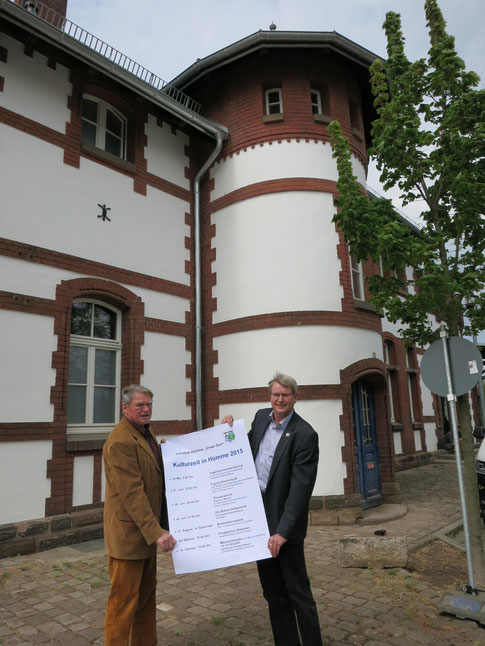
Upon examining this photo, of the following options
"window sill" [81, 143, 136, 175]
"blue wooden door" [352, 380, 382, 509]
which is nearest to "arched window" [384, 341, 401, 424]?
"blue wooden door" [352, 380, 382, 509]

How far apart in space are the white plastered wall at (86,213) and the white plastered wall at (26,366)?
1.27m

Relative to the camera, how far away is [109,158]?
28.4 feet

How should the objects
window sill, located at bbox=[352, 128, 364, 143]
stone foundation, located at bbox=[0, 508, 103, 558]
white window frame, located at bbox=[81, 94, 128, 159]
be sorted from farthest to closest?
window sill, located at bbox=[352, 128, 364, 143] → white window frame, located at bbox=[81, 94, 128, 159] → stone foundation, located at bbox=[0, 508, 103, 558]

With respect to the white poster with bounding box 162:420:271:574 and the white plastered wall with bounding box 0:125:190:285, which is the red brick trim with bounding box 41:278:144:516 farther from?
the white poster with bounding box 162:420:271:574

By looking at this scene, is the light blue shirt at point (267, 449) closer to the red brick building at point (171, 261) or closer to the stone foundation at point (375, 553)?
the stone foundation at point (375, 553)

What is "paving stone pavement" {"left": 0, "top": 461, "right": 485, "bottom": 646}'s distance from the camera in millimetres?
3814

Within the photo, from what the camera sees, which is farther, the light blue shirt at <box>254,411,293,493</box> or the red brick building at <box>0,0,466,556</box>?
the red brick building at <box>0,0,466,556</box>

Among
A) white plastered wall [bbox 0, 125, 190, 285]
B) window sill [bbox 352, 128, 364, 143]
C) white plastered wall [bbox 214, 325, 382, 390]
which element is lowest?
white plastered wall [bbox 214, 325, 382, 390]

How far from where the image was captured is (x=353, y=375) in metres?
8.85

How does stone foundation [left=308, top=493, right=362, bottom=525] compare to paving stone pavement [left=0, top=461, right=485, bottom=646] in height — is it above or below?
above

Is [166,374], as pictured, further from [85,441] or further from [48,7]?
[48,7]

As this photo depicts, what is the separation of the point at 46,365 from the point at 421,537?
19.9 feet

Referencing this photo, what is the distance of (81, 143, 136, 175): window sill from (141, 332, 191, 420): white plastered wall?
3.17m

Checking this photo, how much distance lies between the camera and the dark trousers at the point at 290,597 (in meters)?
3.13
